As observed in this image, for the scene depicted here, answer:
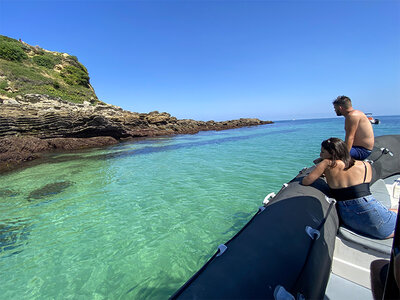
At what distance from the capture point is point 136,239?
12.5 feet

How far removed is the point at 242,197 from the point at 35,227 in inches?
209

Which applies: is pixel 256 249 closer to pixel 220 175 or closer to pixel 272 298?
pixel 272 298

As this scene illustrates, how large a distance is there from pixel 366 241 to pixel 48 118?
21.6 meters

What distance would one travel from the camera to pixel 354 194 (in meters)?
2.40

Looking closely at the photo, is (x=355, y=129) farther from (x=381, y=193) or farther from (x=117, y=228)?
(x=117, y=228)

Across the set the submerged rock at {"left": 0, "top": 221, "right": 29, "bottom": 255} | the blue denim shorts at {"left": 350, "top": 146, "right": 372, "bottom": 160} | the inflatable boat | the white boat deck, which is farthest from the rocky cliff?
the blue denim shorts at {"left": 350, "top": 146, "right": 372, "bottom": 160}

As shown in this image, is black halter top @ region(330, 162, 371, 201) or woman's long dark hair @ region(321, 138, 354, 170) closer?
black halter top @ region(330, 162, 371, 201)

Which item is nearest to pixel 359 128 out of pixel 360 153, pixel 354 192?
pixel 360 153

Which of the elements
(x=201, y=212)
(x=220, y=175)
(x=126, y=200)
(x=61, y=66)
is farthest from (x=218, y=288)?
(x=61, y=66)

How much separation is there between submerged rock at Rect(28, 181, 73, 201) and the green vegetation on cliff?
20337mm

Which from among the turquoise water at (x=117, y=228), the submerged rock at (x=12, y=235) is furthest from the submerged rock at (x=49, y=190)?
the submerged rock at (x=12, y=235)

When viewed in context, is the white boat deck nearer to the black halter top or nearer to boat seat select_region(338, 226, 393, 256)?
boat seat select_region(338, 226, 393, 256)

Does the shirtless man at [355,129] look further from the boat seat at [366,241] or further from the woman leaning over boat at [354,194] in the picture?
the boat seat at [366,241]

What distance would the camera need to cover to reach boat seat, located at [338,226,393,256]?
6.54ft
